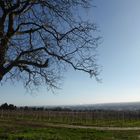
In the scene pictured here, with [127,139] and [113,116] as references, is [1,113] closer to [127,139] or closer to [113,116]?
[113,116]

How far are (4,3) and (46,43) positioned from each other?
7.88ft

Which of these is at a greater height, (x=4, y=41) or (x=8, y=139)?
(x=4, y=41)

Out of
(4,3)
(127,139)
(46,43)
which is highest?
(4,3)

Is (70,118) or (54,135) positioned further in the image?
(70,118)

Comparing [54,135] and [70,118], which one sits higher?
[70,118]

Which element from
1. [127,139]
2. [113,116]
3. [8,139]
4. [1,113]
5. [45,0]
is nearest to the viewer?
[45,0]

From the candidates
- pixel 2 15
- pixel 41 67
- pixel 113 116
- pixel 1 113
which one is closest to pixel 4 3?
pixel 2 15

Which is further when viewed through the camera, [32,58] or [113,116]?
[113,116]

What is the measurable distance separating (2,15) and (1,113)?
185ft

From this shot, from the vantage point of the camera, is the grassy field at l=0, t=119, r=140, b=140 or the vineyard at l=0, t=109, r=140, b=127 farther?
the vineyard at l=0, t=109, r=140, b=127

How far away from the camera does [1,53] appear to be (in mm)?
14602

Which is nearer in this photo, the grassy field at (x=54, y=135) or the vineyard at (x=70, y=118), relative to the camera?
the grassy field at (x=54, y=135)

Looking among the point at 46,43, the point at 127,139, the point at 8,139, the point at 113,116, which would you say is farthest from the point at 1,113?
the point at 46,43

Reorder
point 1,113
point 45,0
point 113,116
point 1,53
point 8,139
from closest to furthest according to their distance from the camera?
point 1,53, point 45,0, point 8,139, point 1,113, point 113,116
